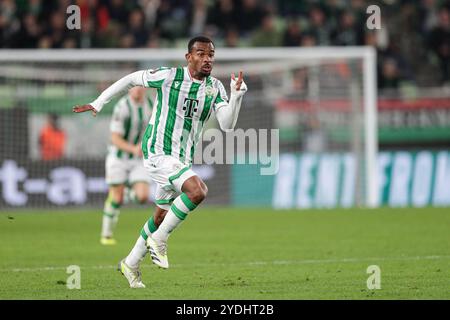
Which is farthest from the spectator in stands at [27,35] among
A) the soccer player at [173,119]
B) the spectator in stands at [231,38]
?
the soccer player at [173,119]

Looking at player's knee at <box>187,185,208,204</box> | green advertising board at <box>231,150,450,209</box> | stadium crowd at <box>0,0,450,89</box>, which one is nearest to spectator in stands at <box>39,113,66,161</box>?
stadium crowd at <box>0,0,450,89</box>

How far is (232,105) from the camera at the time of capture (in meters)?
9.04

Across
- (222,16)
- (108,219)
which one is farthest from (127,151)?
(222,16)

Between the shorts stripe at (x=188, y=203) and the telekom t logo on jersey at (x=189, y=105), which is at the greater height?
the telekom t logo on jersey at (x=189, y=105)

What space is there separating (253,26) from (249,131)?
3717mm

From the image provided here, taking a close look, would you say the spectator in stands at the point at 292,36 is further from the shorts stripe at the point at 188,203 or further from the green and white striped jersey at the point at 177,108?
the shorts stripe at the point at 188,203

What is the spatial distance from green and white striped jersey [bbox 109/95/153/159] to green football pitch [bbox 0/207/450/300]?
128 cm

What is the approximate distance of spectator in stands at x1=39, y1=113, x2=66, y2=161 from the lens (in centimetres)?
1950

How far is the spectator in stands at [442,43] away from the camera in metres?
22.8

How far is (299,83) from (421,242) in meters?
7.86

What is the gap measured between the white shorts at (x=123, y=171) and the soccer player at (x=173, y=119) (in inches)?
203

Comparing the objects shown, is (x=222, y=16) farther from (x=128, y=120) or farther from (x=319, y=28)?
(x=128, y=120)
